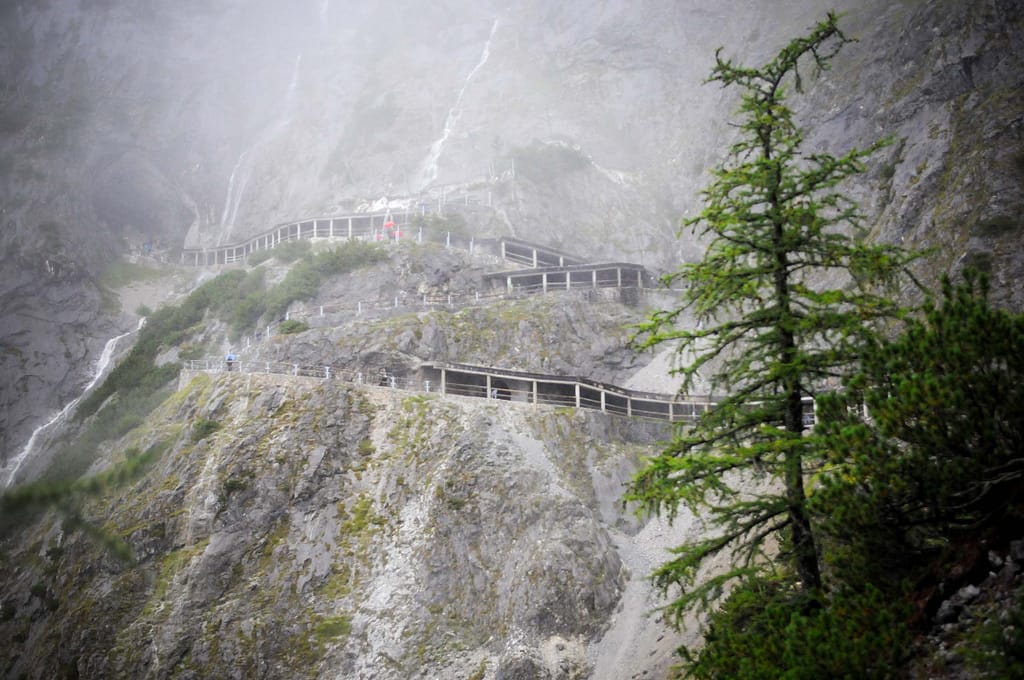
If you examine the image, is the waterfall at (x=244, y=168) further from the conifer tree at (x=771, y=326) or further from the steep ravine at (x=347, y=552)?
the conifer tree at (x=771, y=326)

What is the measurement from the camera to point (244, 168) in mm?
99000

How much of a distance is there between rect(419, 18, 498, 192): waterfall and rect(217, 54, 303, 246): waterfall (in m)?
26.6

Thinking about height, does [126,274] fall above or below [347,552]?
above

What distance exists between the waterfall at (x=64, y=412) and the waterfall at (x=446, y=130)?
36.8 m

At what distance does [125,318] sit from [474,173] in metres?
43.2

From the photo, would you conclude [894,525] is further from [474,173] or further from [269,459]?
[474,173]

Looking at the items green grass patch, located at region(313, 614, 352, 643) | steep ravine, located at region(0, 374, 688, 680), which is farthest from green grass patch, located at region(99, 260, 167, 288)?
green grass patch, located at region(313, 614, 352, 643)

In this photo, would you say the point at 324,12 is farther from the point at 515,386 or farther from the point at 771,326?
the point at 771,326

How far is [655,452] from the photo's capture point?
129ft

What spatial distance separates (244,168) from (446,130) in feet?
103

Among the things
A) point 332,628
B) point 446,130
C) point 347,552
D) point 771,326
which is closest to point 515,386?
point 347,552

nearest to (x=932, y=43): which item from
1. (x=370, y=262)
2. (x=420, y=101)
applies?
(x=370, y=262)

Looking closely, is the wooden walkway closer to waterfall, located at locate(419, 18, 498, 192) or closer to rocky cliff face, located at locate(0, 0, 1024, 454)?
rocky cliff face, located at locate(0, 0, 1024, 454)

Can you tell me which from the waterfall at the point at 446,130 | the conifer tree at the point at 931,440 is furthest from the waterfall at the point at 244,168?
the conifer tree at the point at 931,440
